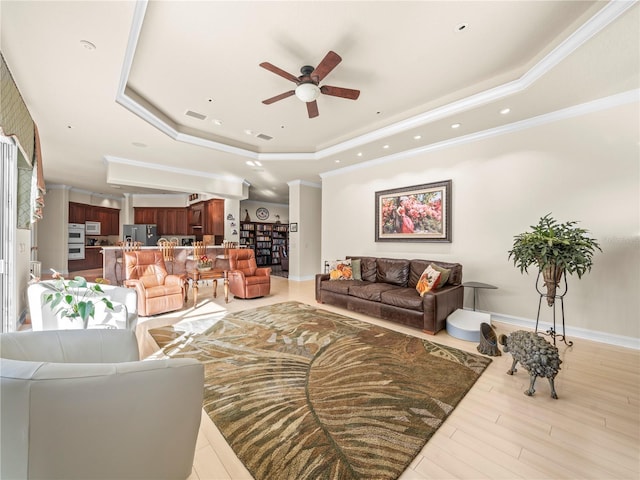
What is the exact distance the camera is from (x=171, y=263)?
6480 mm

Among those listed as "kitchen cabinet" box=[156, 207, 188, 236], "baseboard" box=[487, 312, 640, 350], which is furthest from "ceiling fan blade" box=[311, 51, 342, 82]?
"kitchen cabinet" box=[156, 207, 188, 236]

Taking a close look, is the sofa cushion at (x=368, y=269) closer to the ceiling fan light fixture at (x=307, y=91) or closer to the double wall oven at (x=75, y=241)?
the ceiling fan light fixture at (x=307, y=91)

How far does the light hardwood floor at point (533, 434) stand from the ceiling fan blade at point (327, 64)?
309cm

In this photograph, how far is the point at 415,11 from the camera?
2.25m

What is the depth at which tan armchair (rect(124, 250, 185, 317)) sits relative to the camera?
4137 mm

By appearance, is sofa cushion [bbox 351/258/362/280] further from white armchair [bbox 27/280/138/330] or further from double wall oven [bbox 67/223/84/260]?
double wall oven [bbox 67/223/84/260]

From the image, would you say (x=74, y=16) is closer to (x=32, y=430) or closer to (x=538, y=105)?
(x=32, y=430)

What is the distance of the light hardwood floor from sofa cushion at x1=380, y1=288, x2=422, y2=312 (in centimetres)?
113

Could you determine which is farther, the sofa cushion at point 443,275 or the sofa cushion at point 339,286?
the sofa cushion at point 339,286

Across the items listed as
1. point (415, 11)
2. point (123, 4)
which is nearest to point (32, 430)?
point (123, 4)

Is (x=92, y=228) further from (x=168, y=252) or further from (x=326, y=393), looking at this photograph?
(x=326, y=393)

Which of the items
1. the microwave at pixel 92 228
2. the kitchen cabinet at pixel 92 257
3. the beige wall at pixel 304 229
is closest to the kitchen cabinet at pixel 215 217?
the beige wall at pixel 304 229

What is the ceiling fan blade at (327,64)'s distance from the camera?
2.36m

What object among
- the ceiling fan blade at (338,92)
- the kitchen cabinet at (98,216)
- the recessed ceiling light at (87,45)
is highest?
the recessed ceiling light at (87,45)
